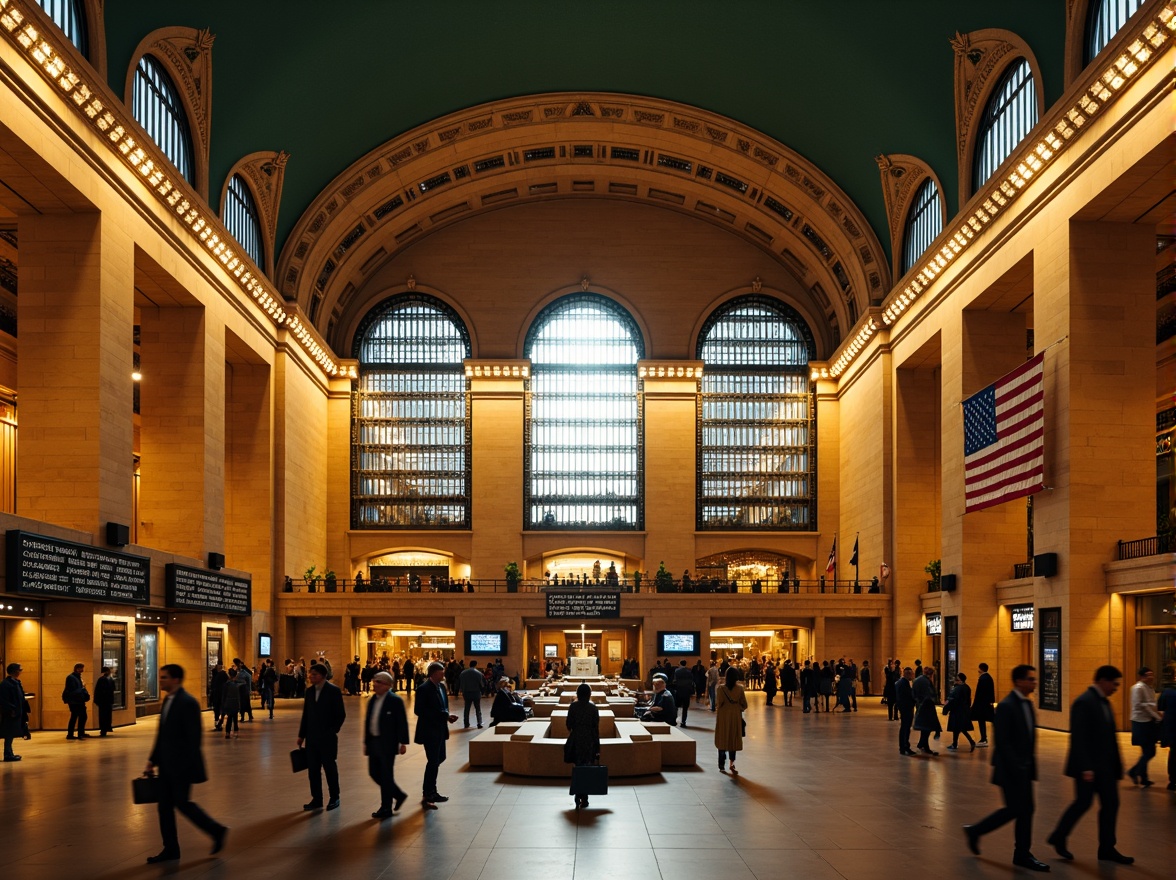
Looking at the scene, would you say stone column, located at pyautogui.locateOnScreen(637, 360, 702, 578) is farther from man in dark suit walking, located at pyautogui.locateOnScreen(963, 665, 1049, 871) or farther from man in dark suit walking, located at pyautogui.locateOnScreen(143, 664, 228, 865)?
man in dark suit walking, located at pyautogui.locateOnScreen(143, 664, 228, 865)

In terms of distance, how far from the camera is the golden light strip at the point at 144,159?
19531 mm

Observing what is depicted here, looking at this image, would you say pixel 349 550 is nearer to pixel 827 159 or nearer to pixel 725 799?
pixel 827 159

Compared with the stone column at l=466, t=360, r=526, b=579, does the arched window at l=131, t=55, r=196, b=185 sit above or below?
above

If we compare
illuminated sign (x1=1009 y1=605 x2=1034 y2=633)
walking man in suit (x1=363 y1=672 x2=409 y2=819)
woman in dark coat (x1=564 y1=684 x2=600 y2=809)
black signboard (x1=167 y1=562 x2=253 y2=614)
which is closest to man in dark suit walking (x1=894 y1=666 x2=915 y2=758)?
woman in dark coat (x1=564 y1=684 x2=600 y2=809)

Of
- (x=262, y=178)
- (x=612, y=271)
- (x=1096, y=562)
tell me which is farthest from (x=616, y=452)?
(x=1096, y=562)

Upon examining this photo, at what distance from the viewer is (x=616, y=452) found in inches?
1859

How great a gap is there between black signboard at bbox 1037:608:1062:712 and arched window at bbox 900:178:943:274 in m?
Answer: 12.7

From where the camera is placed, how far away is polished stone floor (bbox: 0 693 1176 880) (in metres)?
8.91

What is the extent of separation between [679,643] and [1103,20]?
23520 mm

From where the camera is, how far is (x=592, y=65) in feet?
123

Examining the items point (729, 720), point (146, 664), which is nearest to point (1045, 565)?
point (729, 720)

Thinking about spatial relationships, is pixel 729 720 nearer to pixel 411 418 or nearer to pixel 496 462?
pixel 496 462

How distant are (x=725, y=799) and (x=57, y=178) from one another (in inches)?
661

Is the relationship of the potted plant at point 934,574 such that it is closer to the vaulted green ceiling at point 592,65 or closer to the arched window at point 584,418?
the vaulted green ceiling at point 592,65
